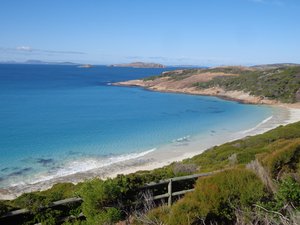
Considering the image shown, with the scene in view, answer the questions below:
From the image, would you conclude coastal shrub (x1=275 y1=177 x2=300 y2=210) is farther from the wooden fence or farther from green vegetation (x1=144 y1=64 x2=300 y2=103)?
green vegetation (x1=144 y1=64 x2=300 y2=103)

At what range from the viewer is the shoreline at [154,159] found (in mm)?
17422

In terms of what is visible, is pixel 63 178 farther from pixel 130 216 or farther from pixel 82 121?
pixel 82 121

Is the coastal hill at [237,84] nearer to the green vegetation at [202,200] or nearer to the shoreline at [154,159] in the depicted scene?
the shoreline at [154,159]

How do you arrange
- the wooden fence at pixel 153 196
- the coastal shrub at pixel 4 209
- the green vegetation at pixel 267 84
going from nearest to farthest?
the coastal shrub at pixel 4 209 → the wooden fence at pixel 153 196 → the green vegetation at pixel 267 84

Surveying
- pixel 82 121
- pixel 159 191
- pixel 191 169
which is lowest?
pixel 82 121

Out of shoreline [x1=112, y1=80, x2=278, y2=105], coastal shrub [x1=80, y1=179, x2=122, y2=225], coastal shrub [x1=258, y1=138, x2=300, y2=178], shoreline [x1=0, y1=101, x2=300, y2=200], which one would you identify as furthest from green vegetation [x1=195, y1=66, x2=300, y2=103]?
coastal shrub [x1=80, y1=179, x2=122, y2=225]

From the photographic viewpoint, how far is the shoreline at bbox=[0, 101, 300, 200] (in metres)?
17.4

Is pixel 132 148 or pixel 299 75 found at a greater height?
pixel 299 75

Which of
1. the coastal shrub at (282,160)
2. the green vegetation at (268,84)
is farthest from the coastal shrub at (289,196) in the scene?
the green vegetation at (268,84)

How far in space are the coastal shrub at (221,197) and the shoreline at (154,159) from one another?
1140 centimetres

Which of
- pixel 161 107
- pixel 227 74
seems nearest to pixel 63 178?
pixel 161 107

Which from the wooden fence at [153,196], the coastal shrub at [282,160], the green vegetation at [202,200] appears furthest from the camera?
the coastal shrub at [282,160]

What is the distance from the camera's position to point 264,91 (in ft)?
212

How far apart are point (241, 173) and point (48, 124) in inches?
1227
